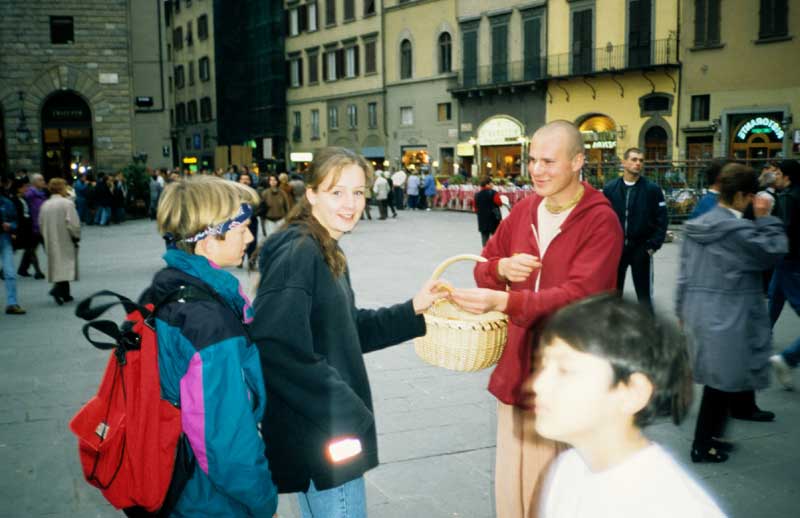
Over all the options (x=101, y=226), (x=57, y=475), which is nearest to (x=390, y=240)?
(x=101, y=226)

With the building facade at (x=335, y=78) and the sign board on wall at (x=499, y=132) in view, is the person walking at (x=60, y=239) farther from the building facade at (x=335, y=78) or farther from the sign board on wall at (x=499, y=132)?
the building facade at (x=335, y=78)

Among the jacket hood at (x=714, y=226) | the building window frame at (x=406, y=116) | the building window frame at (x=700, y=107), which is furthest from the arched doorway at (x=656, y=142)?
the jacket hood at (x=714, y=226)

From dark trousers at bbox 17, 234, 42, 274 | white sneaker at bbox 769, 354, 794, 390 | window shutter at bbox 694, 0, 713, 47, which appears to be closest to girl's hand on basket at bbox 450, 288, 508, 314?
white sneaker at bbox 769, 354, 794, 390

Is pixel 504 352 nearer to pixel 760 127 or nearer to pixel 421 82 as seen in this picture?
pixel 760 127

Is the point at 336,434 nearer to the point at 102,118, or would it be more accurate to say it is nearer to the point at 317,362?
the point at 317,362

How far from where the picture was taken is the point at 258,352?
2143mm

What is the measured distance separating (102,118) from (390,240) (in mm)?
18941

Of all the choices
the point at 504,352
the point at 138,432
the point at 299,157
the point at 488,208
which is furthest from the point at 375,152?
the point at 138,432

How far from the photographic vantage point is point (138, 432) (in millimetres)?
2004

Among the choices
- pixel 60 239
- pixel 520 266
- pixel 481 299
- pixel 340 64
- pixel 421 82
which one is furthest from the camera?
pixel 340 64

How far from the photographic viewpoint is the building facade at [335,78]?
4041cm

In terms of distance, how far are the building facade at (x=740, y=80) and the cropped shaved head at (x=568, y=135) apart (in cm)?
2315

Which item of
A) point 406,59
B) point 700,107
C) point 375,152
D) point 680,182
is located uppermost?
point 406,59

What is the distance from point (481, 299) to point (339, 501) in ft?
3.15
